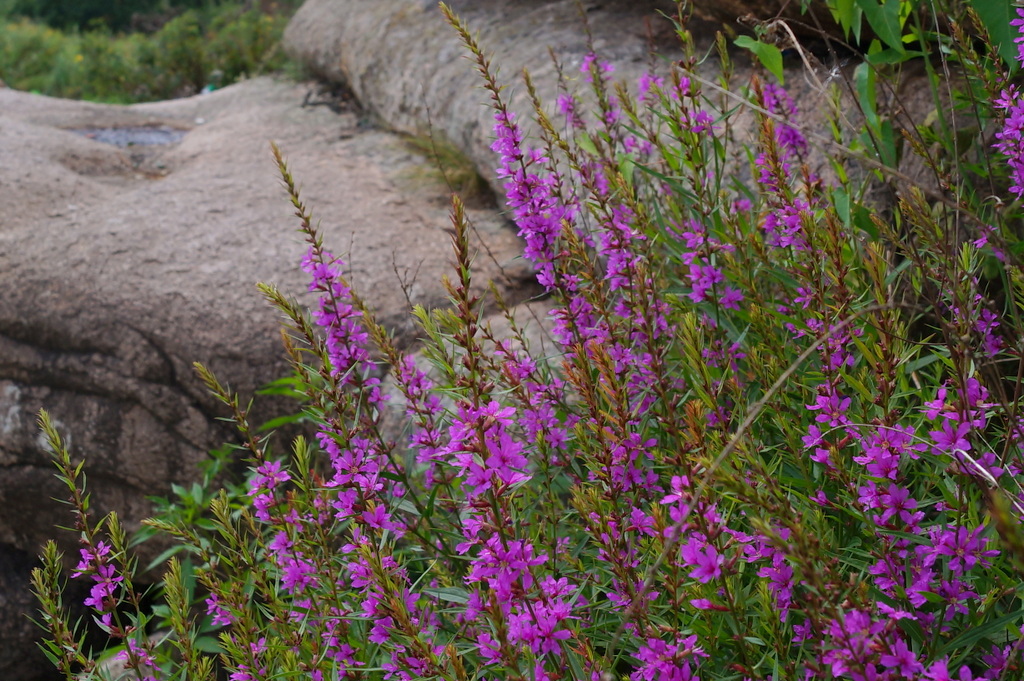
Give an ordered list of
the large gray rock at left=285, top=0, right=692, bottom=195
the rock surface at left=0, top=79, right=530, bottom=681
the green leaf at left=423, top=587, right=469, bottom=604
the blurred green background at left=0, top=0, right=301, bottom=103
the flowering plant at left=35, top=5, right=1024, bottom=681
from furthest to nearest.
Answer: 1. the blurred green background at left=0, top=0, right=301, bottom=103
2. the large gray rock at left=285, top=0, right=692, bottom=195
3. the rock surface at left=0, top=79, right=530, bottom=681
4. the green leaf at left=423, top=587, right=469, bottom=604
5. the flowering plant at left=35, top=5, right=1024, bottom=681

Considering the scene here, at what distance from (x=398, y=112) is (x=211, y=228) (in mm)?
1972

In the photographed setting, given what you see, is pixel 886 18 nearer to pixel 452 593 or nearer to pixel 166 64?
pixel 452 593

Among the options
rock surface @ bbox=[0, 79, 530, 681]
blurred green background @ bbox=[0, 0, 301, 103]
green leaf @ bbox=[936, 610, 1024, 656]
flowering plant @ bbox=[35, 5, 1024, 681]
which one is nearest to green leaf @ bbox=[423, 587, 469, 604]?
flowering plant @ bbox=[35, 5, 1024, 681]

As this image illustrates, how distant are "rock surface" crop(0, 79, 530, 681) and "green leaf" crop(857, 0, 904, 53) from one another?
1478mm

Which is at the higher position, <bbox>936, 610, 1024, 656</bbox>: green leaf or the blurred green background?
<bbox>936, 610, 1024, 656</bbox>: green leaf

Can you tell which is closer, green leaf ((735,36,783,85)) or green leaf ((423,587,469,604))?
green leaf ((423,587,469,604))

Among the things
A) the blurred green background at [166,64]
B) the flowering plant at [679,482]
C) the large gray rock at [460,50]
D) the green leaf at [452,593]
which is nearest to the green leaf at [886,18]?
the flowering plant at [679,482]

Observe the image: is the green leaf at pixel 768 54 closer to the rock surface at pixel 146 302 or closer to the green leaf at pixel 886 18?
the green leaf at pixel 886 18

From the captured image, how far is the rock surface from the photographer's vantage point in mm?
3621

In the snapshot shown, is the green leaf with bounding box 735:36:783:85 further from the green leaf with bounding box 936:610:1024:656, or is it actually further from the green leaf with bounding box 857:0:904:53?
the green leaf with bounding box 936:610:1024:656

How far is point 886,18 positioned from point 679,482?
1548 mm

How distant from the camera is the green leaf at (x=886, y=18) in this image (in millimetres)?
2086

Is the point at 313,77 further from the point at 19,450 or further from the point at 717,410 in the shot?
the point at 717,410

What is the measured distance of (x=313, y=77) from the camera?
7730 millimetres
